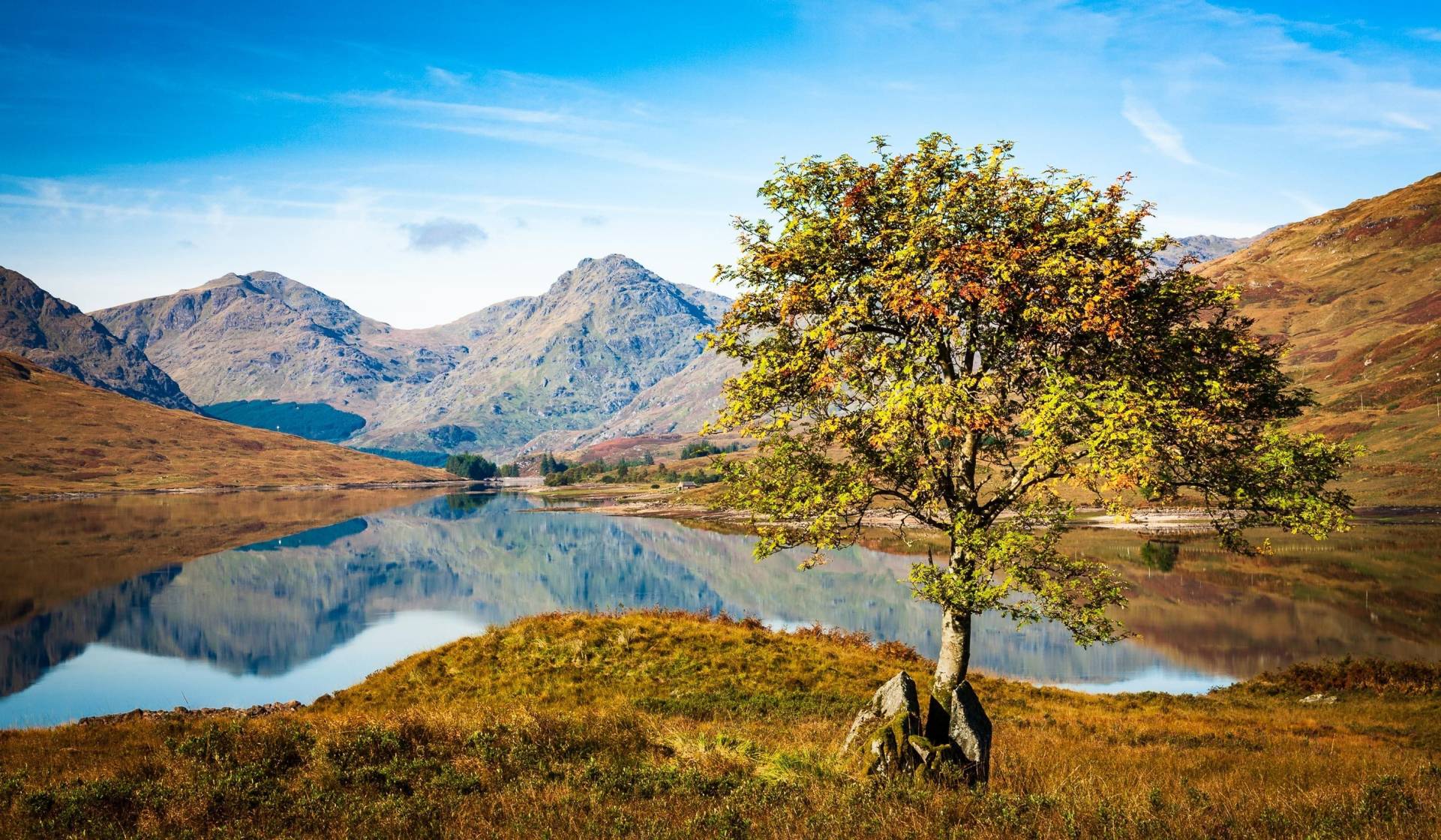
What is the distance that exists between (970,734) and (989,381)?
25.5ft

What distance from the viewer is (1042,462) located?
19453mm

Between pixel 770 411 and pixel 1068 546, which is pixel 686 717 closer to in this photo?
pixel 770 411

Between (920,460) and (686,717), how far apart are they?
11.1 meters

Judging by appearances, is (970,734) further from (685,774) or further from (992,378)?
(992,378)

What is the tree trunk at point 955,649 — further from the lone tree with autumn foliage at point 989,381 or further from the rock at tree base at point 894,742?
the rock at tree base at point 894,742

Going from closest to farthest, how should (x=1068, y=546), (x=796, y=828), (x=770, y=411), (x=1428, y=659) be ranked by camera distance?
(x=796, y=828) < (x=770, y=411) < (x=1428, y=659) < (x=1068, y=546)

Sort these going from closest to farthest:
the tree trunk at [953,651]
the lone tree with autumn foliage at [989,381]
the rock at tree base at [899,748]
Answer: the rock at tree base at [899,748] → the lone tree with autumn foliage at [989,381] → the tree trunk at [953,651]

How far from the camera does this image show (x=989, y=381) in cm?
1880

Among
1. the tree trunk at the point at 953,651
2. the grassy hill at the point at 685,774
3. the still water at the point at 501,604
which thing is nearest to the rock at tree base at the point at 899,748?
the grassy hill at the point at 685,774

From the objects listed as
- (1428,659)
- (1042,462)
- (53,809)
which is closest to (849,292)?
(1042,462)

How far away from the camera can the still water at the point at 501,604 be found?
51281 mm

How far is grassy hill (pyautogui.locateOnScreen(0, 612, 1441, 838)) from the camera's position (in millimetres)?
11984

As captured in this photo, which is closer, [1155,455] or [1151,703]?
[1155,455]

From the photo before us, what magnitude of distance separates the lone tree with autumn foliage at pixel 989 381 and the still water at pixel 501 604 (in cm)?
2964
